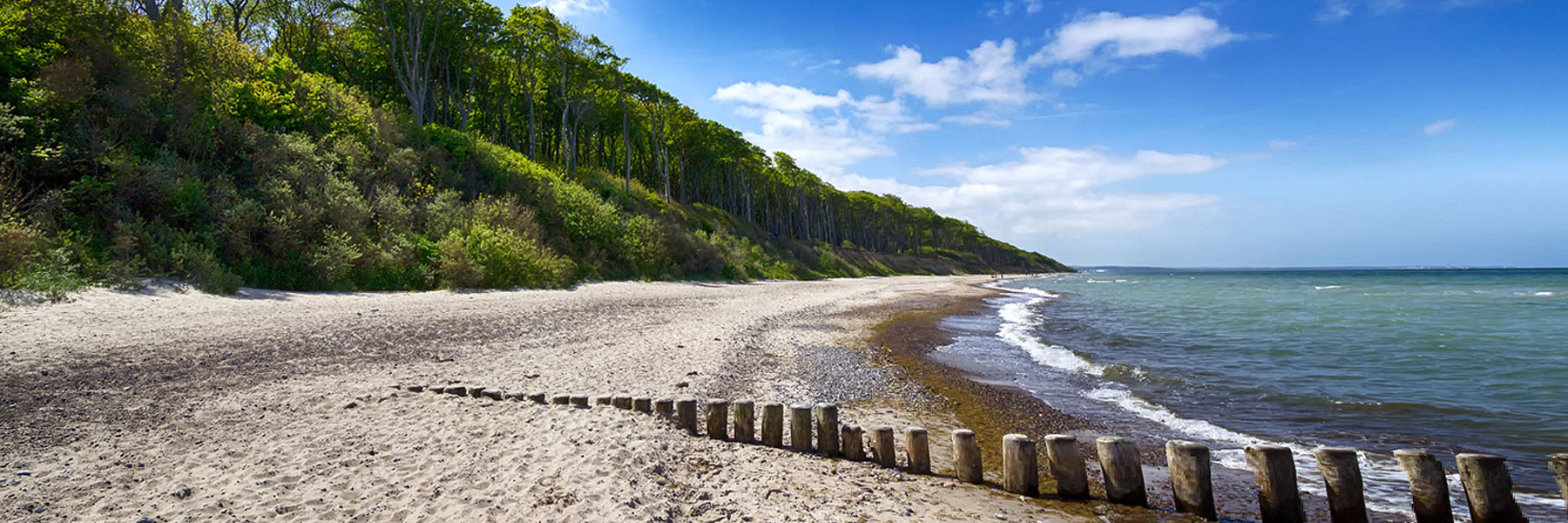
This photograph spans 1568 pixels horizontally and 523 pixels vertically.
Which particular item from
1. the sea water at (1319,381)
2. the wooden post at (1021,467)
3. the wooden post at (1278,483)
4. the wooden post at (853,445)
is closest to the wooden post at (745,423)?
the wooden post at (853,445)

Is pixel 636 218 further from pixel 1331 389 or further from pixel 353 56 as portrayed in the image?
pixel 1331 389

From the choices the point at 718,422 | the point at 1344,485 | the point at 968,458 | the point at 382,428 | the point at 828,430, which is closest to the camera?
the point at 1344,485

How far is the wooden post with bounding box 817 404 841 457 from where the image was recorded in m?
5.98

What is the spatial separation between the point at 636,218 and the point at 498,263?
489 inches

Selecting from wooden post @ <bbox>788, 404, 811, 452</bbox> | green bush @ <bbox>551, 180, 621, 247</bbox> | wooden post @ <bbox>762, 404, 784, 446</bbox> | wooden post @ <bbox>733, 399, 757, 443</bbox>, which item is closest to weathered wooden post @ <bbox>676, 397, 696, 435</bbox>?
wooden post @ <bbox>733, 399, 757, 443</bbox>

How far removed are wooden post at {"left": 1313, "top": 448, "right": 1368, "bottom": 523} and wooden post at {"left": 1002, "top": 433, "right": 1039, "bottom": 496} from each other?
2.00 m

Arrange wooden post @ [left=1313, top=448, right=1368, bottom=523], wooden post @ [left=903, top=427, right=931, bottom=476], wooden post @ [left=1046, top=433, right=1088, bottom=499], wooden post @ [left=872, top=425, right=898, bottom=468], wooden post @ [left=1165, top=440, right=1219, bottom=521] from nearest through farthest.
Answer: wooden post @ [left=1313, top=448, right=1368, bottom=523] → wooden post @ [left=1165, top=440, right=1219, bottom=521] → wooden post @ [left=1046, top=433, right=1088, bottom=499] → wooden post @ [left=903, top=427, right=931, bottom=476] → wooden post @ [left=872, top=425, right=898, bottom=468]

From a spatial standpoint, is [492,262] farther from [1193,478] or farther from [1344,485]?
[1344,485]

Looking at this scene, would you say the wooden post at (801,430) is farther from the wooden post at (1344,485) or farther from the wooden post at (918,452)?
the wooden post at (1344,485)

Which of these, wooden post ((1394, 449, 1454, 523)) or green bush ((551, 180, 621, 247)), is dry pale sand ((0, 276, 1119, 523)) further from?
green bush ((551, 180, 621, 247))

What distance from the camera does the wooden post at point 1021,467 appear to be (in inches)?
204

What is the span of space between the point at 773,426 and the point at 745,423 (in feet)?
0.95

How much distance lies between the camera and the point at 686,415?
254 inches

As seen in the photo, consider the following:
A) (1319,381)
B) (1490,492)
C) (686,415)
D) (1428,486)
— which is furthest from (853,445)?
(1319,381)
